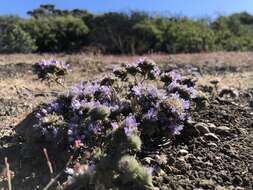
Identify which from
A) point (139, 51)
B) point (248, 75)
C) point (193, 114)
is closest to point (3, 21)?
point (139, 51)

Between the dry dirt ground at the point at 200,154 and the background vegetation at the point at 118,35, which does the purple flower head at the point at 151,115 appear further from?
the background vegetation at the point at 118,35

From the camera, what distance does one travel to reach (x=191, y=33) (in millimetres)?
24719

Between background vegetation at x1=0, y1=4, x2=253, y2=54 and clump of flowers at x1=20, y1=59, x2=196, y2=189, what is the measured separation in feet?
57.1

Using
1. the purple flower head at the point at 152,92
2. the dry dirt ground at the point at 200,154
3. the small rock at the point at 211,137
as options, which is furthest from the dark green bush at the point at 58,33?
the purple flower head at the point at 152,92

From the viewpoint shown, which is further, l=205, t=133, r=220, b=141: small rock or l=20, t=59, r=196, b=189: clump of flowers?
l=205, t=133, r=220, b=141: small rock

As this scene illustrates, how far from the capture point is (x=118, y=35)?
83.3 feet

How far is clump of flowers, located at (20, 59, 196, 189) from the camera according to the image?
10.6 feet

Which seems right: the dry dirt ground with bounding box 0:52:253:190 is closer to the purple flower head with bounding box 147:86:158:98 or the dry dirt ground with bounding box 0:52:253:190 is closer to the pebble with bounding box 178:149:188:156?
the pebble with bounding box 178:149:188:156

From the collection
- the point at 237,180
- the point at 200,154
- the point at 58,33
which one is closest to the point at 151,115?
the point at 200,154

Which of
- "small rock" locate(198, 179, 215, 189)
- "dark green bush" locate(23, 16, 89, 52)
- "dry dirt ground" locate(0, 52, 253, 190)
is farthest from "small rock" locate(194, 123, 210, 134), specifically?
"dark green bush" locate(23, 16, 89, 52)

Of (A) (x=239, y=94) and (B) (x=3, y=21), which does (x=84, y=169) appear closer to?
(A) (x=239, y=94)

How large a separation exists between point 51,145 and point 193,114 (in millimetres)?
1480

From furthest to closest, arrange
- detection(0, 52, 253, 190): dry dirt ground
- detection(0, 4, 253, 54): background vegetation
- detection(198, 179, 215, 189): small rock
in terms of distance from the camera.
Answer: detection(0, 4, 253, 54): background vegetation < detection(0, 52, 253, 190): dry dirt ground < detection(198, 179, 215, 189): small rock

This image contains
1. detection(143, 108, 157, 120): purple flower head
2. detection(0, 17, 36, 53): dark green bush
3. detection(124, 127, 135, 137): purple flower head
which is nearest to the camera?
detection(124, 127, 135, 137): purple flower head
